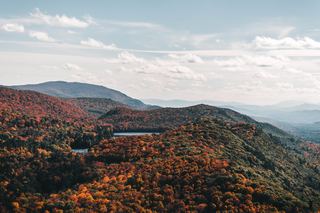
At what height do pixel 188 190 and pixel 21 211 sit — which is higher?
pixel 188 190

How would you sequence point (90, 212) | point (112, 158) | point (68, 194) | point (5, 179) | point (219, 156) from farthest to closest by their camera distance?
point (112, 158) → point (219, 156) → point (5, 179) → point (68, 194) → point (90, 212)

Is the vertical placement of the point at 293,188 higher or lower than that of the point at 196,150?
lower

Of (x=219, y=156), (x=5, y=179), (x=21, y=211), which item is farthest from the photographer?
(x=219, y=156)

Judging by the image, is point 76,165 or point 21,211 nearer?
point 21,211

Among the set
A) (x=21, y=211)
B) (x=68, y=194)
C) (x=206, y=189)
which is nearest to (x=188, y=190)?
(x=206, y=189)

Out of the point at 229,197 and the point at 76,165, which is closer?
the point at 229,197

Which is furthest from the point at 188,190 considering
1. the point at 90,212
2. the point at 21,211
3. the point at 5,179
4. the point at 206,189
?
the point at 5,179

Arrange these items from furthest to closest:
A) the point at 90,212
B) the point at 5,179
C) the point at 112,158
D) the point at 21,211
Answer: the point at 112,158 → the point at 5,179 → the point at 21,211 → the point at 90,212

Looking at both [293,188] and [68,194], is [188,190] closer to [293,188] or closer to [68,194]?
[68,194]

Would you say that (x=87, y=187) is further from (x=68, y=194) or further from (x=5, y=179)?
(x=5, y=179)
